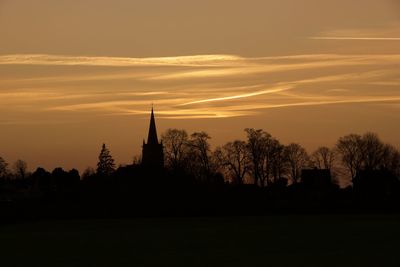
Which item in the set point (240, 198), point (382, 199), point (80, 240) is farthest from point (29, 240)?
Result: point (382, 199)

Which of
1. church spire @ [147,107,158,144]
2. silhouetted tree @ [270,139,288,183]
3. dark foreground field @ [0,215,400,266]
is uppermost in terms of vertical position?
church spire @ [147,107,158,144]

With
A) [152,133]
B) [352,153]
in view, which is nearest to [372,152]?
[352,153]

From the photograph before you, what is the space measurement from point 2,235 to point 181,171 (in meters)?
38.0

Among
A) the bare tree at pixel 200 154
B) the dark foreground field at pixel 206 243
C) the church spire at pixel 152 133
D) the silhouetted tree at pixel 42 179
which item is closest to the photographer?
the dark foreground field at pixel 206 243

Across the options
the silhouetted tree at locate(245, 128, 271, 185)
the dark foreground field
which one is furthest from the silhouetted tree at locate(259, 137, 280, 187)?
the dark foreground field

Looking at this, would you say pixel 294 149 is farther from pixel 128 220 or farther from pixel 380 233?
pixel 380 233

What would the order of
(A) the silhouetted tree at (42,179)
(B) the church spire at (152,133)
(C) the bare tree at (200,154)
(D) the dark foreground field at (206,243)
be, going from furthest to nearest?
(B) the church spire at (152,133)
(A) the silhouetted tree at (42,179)
(C) the bare tree at (200,154)
(D) the dark foreground field at (206,243)

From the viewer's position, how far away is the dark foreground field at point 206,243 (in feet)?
123

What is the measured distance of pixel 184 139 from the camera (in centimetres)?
12675

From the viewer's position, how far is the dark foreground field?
37625mm

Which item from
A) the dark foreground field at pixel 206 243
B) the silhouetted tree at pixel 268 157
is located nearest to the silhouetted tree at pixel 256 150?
the silhouetted tree at pixel 268 157

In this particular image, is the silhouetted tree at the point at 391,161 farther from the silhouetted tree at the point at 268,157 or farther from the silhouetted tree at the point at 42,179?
the silhouetted tree at the point at 42,179

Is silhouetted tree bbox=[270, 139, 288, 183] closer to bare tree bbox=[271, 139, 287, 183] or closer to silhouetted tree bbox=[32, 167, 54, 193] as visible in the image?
bare tree bbox=[271, 139, 287, 183]

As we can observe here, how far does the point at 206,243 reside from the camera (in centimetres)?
4800
